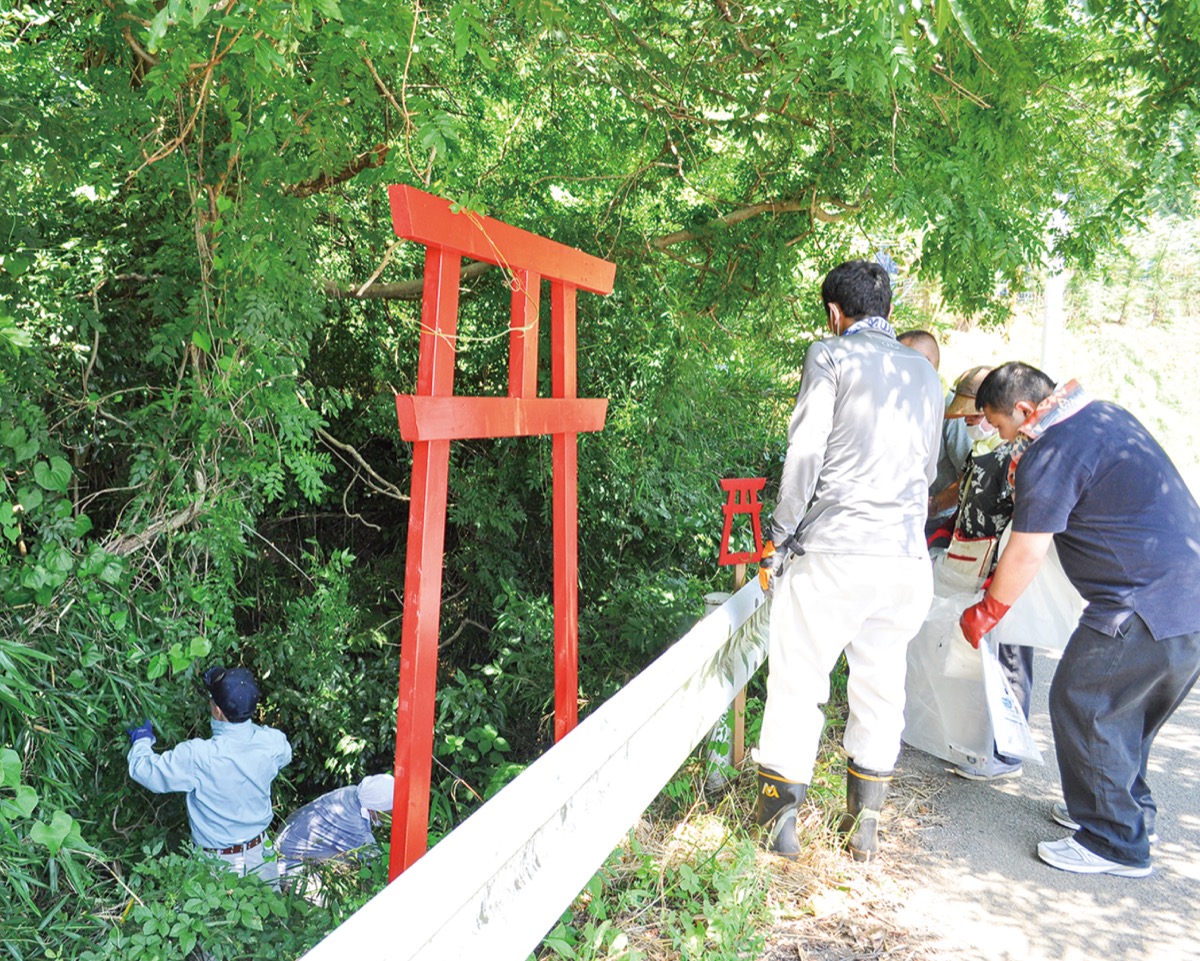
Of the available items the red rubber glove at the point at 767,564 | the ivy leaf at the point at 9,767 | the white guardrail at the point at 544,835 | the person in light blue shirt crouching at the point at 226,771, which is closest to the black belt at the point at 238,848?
the person in light blue shirt crouching at the point at 226,771

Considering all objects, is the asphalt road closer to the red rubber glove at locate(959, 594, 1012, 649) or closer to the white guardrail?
the red rubber glove at locate(959, 594, 1012, 649)

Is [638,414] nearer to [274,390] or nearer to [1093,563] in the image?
[274,390]

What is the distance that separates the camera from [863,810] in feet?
11.9

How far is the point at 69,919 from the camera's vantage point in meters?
3.17

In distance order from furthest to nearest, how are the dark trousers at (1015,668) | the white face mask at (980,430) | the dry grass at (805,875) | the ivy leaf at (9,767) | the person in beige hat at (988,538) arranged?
1. the white face mask at (980,430)
2. the dark trousers at (1015,668)
3. the person in beige hat at (988,538)
4. the dry grass at (805,875)
5. the ivy leaf at (9,767)

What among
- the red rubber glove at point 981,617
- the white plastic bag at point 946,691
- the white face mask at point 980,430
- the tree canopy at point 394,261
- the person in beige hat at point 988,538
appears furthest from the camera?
the white face mask at point 980,430

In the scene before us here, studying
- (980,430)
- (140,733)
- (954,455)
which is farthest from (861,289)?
(140,733)

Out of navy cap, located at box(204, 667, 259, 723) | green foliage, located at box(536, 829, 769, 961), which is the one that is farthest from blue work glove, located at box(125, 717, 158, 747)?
green foliage, located at box(536, 829, 769, 961)

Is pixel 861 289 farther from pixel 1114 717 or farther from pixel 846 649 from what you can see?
pixel 1114 717

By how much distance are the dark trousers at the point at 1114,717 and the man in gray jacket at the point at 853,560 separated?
0.63 m

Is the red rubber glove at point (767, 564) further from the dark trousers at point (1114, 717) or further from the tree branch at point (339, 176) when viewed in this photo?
the tree branch at point (339, 176)

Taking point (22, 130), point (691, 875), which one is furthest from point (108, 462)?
point (691, 875)

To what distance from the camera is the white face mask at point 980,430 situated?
496 centimetres

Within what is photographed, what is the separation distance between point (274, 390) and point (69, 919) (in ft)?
7.41
